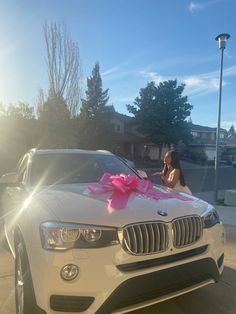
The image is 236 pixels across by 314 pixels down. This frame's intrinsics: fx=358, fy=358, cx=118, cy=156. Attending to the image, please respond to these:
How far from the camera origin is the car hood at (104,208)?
2805 mm

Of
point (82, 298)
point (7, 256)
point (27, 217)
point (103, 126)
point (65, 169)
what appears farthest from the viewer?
point (103, 126)

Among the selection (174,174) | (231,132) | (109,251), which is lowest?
(109,251)

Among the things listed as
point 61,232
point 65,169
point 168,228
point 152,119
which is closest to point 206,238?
point 168,228

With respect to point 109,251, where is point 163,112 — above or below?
above

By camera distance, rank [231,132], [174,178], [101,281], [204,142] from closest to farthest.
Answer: [101,281] < [174,178] < [204,142] < [231,132]

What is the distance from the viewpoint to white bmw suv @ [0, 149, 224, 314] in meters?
2.59

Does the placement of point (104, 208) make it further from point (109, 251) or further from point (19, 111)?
point (19, 111)

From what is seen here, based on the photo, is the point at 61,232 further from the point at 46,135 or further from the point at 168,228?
the point at 46,135

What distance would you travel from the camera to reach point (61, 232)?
273 centimetres

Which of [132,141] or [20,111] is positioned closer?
[20,111]

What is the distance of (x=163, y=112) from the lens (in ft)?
134

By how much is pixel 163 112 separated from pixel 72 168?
122 ft

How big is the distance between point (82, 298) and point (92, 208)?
2.32 ft

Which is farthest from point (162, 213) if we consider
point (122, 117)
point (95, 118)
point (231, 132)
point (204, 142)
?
point (231, 132)
